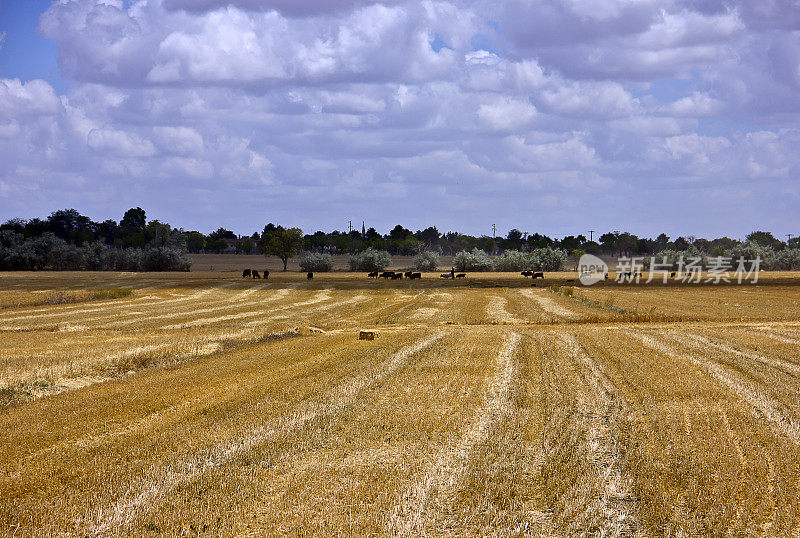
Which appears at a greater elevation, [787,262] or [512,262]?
[787,262]

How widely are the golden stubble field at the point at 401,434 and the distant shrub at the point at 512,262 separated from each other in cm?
7562

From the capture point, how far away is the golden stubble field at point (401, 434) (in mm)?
6773

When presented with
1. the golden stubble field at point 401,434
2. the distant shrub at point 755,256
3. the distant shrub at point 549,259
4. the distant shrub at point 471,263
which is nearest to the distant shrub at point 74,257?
the distant shrub at point 471,263

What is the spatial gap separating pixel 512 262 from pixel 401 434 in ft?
292

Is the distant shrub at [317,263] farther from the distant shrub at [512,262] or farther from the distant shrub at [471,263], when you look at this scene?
the distant shrub at [512,262]

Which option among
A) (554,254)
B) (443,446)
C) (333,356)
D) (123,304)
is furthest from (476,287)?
(554,254)

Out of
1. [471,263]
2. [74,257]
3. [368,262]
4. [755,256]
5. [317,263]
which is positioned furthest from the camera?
[755,256]

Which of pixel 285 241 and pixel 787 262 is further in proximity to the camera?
pixel 787 262

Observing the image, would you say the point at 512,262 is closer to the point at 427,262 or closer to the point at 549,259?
the point at 549,259

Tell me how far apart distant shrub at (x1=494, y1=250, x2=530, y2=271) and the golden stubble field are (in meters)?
75.6

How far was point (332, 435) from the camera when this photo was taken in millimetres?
9305

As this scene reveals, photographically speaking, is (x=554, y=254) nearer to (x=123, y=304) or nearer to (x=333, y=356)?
(x=123, y=304)

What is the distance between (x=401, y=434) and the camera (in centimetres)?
935

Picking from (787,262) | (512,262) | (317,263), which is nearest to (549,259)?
(512,262)
